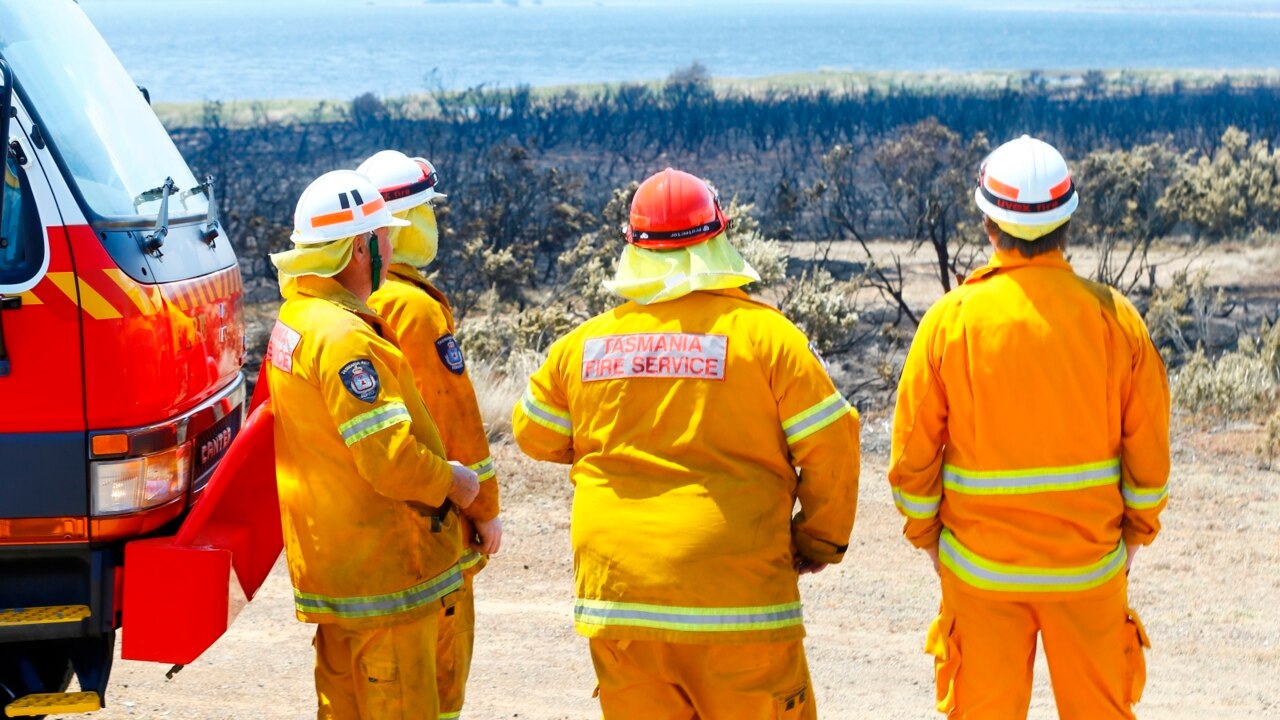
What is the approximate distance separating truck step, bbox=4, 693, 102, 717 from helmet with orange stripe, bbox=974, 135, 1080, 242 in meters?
2.75

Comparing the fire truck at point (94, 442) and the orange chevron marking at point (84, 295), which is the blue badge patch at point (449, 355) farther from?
the orange chevron marking at point (84, 295)

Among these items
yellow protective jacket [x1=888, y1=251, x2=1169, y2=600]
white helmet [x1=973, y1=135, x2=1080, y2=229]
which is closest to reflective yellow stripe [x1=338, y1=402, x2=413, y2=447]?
yellow protective jacket [x1=888, y1=251, x2=1169, y2=600]

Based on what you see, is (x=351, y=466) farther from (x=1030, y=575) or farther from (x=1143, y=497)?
(x=1143, y=497)

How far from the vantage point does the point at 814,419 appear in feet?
11.6

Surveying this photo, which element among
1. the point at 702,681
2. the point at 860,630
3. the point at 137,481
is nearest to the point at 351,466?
the point at 137,481

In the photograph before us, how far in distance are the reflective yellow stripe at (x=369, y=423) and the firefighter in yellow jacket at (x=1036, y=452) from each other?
4.24ft

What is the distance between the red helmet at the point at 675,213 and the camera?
3.63 m

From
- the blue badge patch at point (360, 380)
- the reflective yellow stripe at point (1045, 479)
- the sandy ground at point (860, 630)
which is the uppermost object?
the blue badge patch at point (360, 380)

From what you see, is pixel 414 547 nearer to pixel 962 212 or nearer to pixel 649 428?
pixel 649 428

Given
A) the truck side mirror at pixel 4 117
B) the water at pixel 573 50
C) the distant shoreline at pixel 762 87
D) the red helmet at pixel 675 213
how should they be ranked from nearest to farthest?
the red helmet at pixel 675 213, the truck side mirror at pixel 4 117, the distant shoreline at pixel 762 87, the water at pixel 573 50

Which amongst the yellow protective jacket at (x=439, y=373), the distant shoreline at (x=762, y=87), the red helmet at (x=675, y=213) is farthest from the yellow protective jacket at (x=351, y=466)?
the distant shoreline at (x=762, y=87)

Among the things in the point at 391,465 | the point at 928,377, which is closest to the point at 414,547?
the point at 391,465

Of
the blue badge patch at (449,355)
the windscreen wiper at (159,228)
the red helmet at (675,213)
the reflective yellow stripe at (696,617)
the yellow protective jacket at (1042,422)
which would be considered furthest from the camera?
the blue badge patch at (449,355)

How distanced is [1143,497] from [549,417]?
1534 millimetres
